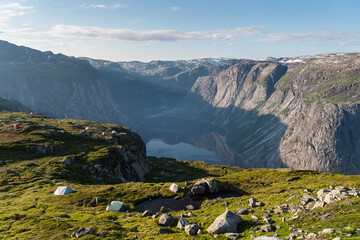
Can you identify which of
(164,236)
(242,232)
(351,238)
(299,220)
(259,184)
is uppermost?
(351,238)

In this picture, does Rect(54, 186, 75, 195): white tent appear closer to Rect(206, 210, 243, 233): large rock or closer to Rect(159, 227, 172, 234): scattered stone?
Rect(159, 227, 172, 234): scattered stone

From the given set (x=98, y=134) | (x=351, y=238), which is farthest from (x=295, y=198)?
(x=98, y=134)

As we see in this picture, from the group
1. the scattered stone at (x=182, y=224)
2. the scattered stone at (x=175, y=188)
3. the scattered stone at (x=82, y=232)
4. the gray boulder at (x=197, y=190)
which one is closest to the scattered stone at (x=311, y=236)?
the scattered stone at (x=182, y=224)

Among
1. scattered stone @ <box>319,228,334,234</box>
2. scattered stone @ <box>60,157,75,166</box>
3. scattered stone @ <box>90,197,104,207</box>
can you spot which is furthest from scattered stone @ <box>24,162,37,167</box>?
scattered stone @ <box>319,228,334,234</box>

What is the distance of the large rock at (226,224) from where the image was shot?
86.1ft

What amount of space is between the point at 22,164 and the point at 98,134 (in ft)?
138

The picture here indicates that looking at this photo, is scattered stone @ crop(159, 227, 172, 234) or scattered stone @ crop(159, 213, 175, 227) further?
scattered stone @ crop(159, 213, 175, 227)

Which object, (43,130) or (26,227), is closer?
(26,227)

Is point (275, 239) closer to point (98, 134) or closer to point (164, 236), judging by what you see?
point (164, 236)

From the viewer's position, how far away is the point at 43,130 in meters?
93.8

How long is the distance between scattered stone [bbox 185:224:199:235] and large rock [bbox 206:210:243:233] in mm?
1516

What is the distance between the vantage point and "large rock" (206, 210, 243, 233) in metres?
26.2

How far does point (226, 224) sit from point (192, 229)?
4.42 meters

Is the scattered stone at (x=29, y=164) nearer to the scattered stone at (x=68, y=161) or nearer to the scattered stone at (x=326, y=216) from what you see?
the scattered stone at (x=68, y=161)
